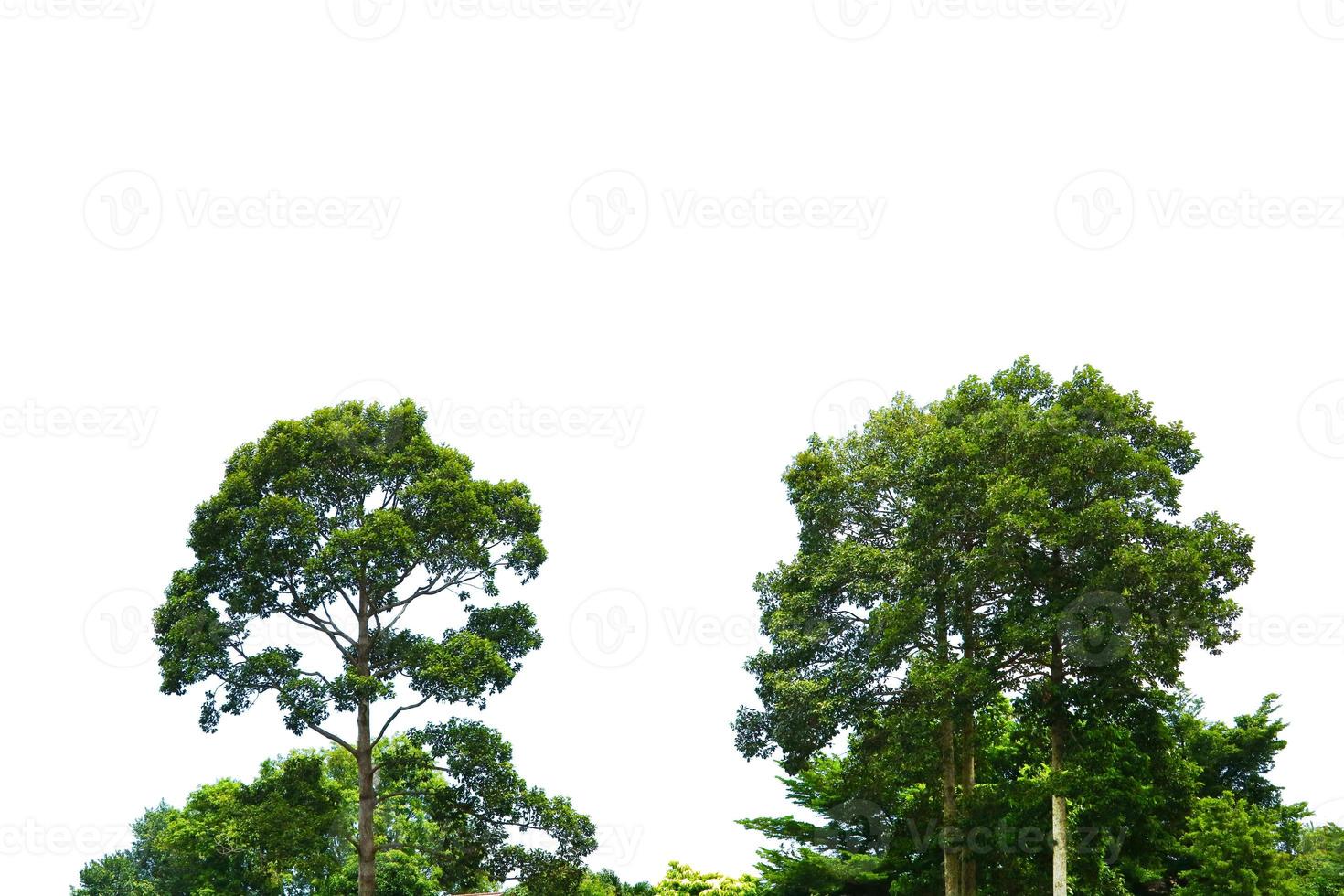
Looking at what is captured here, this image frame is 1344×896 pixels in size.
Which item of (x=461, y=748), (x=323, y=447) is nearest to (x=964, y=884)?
(x=461, y=748)

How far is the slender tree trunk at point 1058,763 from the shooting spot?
22.5 metres

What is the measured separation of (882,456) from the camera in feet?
89.3

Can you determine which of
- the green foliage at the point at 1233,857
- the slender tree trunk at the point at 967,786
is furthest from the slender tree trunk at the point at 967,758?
the green foliage at the point at 1233,857

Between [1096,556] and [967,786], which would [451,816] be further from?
[1096,556]

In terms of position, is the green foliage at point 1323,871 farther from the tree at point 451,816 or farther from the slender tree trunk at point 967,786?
the tree at point 451,816

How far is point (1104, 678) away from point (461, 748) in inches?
498

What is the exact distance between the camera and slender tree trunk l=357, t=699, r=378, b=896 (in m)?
22.5

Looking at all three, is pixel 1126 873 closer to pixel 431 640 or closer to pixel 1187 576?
pixel 1187 576

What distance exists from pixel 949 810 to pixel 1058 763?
315cm

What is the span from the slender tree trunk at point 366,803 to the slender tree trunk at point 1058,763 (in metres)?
13.3

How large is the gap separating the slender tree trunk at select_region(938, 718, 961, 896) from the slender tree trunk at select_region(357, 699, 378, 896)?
1199cm

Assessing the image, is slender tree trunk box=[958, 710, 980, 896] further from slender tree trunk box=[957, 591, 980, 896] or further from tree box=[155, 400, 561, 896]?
tree box=[155, 400, 561, 896]

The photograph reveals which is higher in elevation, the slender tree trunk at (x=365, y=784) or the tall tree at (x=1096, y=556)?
the tall tree at (x=1096, y=556)

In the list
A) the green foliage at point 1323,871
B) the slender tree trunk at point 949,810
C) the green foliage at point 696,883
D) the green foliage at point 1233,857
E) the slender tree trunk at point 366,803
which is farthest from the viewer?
the green foliage at point 696,883
